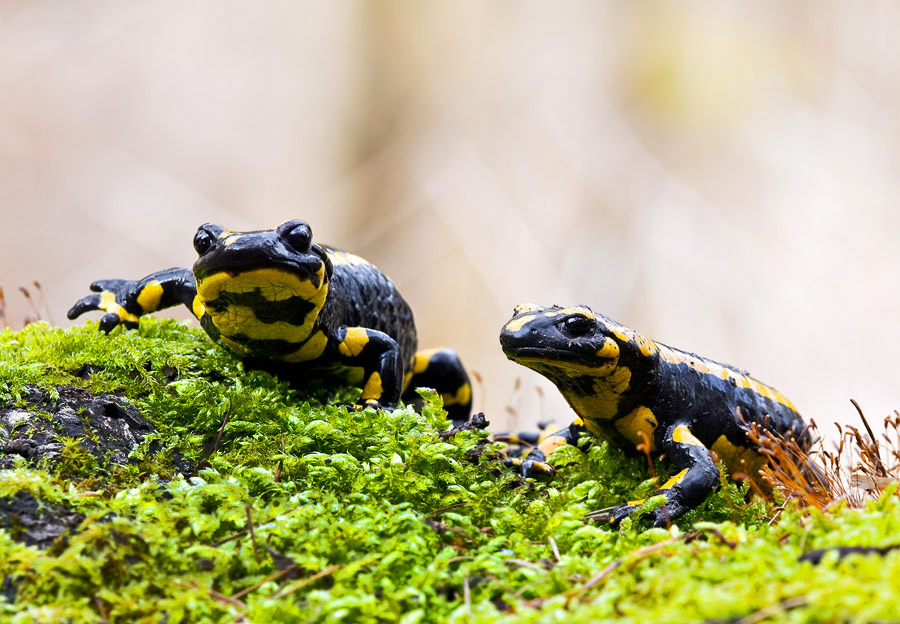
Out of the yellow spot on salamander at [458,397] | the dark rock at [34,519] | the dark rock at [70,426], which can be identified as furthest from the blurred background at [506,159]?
the dark rock at [34,519]

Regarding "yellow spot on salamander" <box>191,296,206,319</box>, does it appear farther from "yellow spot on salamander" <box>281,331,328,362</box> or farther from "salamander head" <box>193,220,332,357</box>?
"yellow spot on salamander" <box>281,331,328,362</box>

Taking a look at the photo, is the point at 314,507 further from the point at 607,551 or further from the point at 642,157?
the point at 642,157

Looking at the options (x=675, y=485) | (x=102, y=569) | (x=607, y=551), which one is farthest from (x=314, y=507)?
(x=675, y=485)

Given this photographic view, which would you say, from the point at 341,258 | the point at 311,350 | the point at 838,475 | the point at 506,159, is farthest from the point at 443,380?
the point at 506,159

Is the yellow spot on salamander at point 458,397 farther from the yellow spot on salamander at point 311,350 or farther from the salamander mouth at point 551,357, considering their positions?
the salamander mouth at point 551,357

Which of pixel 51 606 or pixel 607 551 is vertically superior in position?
pixel 51 606

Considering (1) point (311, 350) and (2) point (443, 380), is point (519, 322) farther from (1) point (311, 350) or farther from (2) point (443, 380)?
(2) point (443, 380)
